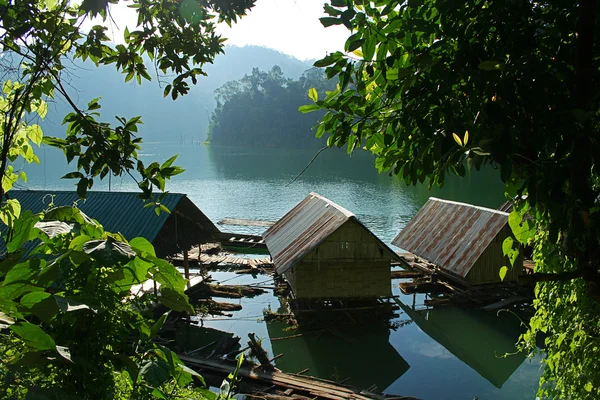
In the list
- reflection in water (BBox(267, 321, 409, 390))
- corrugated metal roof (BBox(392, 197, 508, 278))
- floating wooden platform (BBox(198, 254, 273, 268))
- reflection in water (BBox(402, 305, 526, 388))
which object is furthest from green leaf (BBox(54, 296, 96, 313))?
floating wooden platform (BBox(198, 254, 273, 268))

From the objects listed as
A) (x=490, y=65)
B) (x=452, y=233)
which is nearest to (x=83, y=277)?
(x=490, y=65)

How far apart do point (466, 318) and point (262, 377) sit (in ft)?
28.2

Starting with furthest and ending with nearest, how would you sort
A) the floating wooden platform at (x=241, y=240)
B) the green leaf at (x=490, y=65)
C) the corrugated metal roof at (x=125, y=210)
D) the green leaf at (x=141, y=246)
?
the floating wooden platform at (x=241, y=240) → the corrugated metal roof at (x=125, y=210) → the green leaf at (x=490, y=65) → the green leaf at (x=141, y=246)

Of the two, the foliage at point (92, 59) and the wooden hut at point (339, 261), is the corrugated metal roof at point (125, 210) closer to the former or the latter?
the wooden hut at point (339, 261)

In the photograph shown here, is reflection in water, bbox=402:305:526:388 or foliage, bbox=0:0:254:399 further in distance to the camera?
reflection in water, bbox=402:305:526:388

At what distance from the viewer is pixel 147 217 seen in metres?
14.9

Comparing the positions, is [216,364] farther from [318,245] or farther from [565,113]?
[565,113]

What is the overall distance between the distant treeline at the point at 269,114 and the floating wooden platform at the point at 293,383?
77.0 meters

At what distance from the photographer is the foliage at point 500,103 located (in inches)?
83.7

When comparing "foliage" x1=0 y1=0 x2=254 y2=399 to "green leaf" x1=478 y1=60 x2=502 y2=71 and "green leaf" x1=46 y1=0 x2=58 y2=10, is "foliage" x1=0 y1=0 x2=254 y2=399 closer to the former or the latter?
"green leaf" x1=46 y1=0 x2=58 y2=10

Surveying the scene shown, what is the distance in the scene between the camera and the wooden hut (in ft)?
48.2

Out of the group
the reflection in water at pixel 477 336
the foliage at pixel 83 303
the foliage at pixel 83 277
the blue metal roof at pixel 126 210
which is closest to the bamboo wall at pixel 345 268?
the reflection in water at pixel 477 336

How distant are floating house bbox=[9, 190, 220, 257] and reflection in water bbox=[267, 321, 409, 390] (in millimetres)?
4163

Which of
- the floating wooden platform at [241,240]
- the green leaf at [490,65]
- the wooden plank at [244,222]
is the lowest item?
the floating wooden platform at [241,240]
